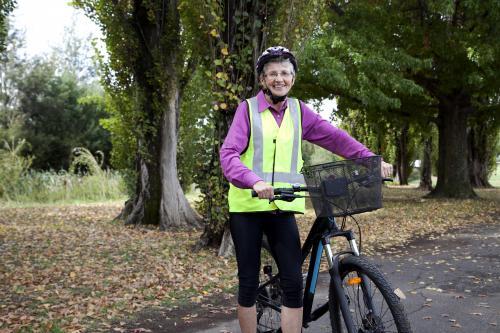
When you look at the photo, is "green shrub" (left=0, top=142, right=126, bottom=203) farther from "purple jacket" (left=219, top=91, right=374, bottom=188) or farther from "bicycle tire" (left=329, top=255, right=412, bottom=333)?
"bicycle tire" (left=329, top=255, right=412, bottom=333)

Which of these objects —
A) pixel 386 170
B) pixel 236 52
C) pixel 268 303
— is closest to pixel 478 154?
pixel 236 52

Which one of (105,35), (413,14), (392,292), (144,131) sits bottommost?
(392,292)

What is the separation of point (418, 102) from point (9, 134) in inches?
795

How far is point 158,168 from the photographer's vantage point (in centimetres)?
1214

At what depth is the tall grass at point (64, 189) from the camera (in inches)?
760

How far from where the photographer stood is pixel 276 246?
3305 millimetres

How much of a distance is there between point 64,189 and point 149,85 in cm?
982

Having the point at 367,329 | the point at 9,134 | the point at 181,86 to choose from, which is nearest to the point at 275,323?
the point at 367,329

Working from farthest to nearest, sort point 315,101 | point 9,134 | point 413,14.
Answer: point 9,134
point 315,101
point 413,14

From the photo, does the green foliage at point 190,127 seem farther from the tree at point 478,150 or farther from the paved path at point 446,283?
the tree at point 478,150

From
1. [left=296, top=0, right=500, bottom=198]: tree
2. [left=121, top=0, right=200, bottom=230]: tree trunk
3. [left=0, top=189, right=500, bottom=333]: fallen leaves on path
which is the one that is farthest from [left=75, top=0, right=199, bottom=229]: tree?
[left=296, top=0, right=500, bottom=198]: tree

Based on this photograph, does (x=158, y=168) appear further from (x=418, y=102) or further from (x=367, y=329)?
(x=418, y=102)

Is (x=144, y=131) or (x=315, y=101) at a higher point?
(x=315, y=101)

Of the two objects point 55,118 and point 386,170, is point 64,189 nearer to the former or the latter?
point 55,118
